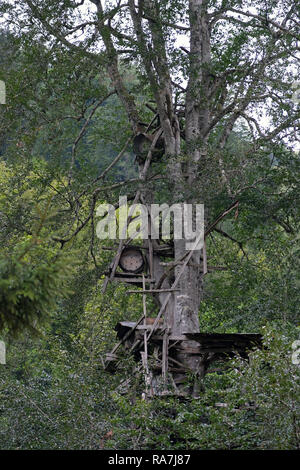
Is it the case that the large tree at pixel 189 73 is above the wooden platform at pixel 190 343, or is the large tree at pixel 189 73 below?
above

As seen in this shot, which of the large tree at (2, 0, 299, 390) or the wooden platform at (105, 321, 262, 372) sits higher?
the large tree at (2, 0, 299, 390)

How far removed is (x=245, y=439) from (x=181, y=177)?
735cm

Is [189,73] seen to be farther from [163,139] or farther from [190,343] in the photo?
[190,343]

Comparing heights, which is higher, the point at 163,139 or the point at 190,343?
the point at 163,139

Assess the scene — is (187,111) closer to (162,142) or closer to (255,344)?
(162,142)

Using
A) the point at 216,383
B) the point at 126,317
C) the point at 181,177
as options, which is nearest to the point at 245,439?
the point at 216,383

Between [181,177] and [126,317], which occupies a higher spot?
[181,177]

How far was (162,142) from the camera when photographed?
1661cm

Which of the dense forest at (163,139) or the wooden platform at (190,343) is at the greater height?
the dense forest at (163,139)

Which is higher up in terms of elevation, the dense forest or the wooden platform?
the dense forest

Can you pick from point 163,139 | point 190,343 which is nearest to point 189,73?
point 163,139

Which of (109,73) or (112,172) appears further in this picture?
(112,172)

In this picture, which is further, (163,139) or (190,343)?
(163,139)

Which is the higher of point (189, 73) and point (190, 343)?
point (189, 73)
